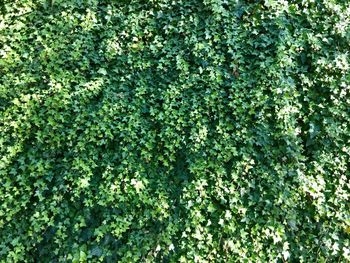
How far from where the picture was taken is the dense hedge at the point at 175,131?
2975 millimetres

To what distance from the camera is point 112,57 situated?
10.7 ft

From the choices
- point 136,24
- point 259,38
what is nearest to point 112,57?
point 136,24

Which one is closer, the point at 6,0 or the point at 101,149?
the point at 101,149

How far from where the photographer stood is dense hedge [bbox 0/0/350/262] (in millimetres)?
2975

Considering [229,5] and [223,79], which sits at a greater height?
[229,5]

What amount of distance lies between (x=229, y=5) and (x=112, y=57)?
45.7 inches

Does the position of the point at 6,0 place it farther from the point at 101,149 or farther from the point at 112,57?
the point at 101,149

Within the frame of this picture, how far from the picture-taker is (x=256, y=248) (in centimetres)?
295

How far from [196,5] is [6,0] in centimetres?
172

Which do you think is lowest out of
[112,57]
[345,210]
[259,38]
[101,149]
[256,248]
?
[256,248]

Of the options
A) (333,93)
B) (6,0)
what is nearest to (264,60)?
(333,93)

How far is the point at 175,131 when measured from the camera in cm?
310

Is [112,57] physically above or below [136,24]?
below

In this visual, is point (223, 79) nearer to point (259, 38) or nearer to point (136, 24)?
point (259, 38)
